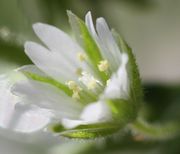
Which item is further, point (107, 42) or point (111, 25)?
point (111, 25)

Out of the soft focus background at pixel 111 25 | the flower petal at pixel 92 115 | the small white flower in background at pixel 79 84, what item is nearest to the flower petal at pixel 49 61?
the small white flower in background at pixel 79 84

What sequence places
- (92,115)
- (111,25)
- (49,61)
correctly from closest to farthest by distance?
(92,115) → (49,61) → (111,25)

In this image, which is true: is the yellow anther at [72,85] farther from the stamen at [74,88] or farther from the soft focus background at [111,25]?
the soft focus background at [111,25]

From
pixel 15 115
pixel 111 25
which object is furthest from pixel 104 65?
pixel 111 25

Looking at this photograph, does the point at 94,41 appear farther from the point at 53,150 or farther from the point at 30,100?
the point at 53,150

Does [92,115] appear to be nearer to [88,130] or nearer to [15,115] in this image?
[88,130]

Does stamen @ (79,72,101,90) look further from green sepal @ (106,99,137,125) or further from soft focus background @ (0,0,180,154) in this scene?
soft focus background @ (0,0,180,154)
